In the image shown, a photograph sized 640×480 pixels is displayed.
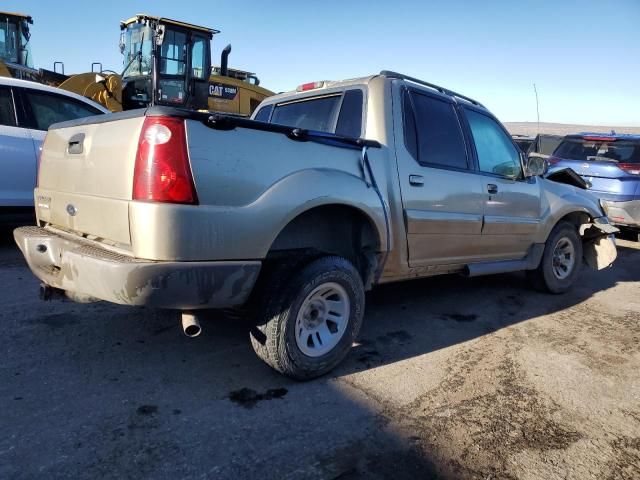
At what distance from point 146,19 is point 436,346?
10703 mm

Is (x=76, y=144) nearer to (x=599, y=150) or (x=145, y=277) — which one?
(x=145, y=277)

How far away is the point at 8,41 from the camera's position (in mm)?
12469

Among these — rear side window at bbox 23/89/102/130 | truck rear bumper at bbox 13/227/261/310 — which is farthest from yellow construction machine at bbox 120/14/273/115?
truck rear bumper at bbox 13/227/261/310

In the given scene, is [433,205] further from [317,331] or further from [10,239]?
[10,239]

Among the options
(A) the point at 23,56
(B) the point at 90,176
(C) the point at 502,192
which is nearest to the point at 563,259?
(C) the point at 502,192

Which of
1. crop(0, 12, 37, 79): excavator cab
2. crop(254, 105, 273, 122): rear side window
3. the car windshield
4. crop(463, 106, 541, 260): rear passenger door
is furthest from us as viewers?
crop(0, 12, 37, 79): excavator cab

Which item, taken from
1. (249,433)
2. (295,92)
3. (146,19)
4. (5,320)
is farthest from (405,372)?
(146,19)

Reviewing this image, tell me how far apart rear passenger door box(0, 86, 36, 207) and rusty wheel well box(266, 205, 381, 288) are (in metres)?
4.28

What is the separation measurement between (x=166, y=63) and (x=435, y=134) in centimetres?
924

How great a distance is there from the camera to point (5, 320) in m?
3.96

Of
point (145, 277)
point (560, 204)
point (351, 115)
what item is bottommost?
point (145, 277)

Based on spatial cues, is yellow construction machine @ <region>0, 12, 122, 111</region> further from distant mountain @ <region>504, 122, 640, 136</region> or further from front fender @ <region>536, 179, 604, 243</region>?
distant mountain @ <region>504, 122, 640, 136</region>

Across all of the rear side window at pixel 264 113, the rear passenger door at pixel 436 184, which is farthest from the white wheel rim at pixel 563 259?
the rear side window at pixel 264 113

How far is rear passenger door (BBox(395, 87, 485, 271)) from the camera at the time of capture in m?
3.84
